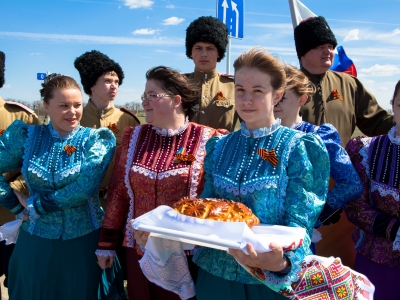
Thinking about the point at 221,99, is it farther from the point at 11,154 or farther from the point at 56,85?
the point at 11,154

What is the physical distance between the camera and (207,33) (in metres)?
3.94

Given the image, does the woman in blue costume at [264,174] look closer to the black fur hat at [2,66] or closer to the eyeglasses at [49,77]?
the eyeglasses at [49,77]

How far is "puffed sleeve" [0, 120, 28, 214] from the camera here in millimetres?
2914

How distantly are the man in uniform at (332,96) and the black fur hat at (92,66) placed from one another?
5.95 feet

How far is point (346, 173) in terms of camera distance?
2.33 m

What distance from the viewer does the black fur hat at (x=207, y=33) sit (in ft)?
12.9

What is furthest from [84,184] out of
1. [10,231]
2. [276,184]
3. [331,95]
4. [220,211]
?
[331,95]

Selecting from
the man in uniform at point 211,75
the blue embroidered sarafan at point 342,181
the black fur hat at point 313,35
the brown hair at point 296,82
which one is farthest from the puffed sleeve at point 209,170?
the black fur hat at point 313,35

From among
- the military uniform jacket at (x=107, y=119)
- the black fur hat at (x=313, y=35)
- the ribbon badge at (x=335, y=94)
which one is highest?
the black fur hat at (x=313, y=35)

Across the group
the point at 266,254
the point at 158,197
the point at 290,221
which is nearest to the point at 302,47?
the point at 158,197

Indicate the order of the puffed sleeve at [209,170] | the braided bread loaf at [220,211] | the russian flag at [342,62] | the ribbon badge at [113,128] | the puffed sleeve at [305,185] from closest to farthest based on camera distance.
Result: 1. the braided bread loaf at [220,211]
2. the puffed sleeve at [305,185]
3. the puffed sleeve at [209,170]
4. the ribbon badge at [113,128]
5. the russian flag at [342,62]

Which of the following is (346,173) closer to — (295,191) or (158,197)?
(295,191)

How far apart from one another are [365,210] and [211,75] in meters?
1.98

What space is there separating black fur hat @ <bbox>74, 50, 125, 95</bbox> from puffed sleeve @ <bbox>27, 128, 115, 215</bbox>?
118cm
